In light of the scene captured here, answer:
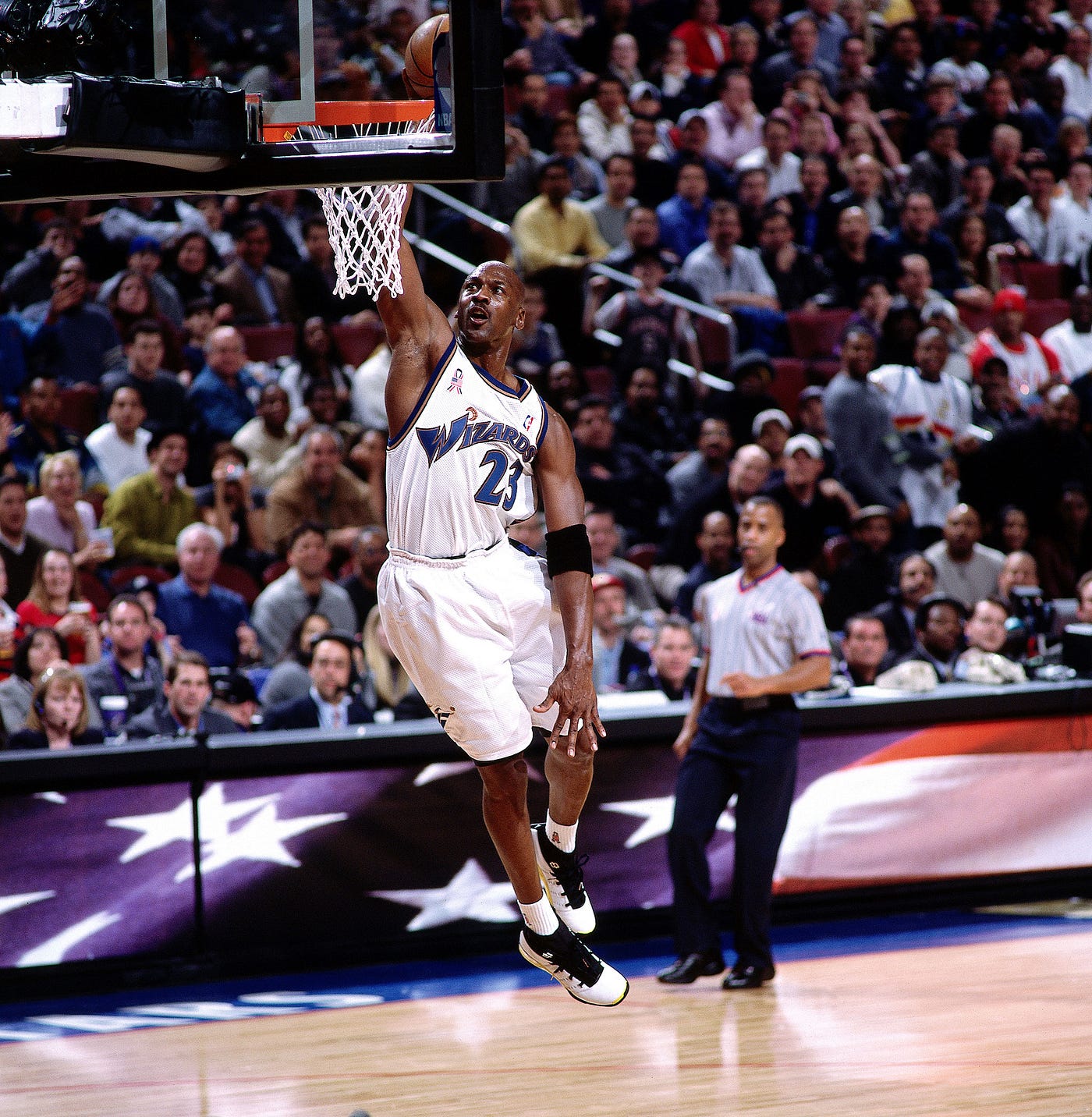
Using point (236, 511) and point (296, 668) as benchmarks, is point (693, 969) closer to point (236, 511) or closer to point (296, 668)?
point (296, 668)

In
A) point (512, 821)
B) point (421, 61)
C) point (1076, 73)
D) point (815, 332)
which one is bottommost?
point (512, 821)

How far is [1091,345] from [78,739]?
8740 millimetres

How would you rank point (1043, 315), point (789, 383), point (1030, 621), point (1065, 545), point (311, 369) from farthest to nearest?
point (1043, 315) < point (789, 383) < point (1065, 545) < point (311, 369) < point (1030, 621)

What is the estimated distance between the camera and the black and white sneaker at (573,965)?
17.6 ft

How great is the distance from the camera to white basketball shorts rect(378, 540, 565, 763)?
5035mm

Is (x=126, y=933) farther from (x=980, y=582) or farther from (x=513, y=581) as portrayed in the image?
(x=980, y=582)

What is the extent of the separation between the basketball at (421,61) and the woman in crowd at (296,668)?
160 inches

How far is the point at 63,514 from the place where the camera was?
935 cm

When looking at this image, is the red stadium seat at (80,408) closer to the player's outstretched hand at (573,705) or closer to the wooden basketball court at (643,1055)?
the wooden basketball court at (643,1055)

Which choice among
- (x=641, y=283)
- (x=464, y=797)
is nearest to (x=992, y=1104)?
(x=464, y=797)

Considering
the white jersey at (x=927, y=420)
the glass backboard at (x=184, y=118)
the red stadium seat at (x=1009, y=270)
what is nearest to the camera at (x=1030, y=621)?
the white jersey at (x=927, y=420)

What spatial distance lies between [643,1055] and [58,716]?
323cm

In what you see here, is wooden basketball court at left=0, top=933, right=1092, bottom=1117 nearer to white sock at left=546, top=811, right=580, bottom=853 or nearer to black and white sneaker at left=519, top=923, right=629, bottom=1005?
black and white sneaker at left=519, top=923, right=629, bottom=1005

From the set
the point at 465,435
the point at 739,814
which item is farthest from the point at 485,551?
the point at 739,814
